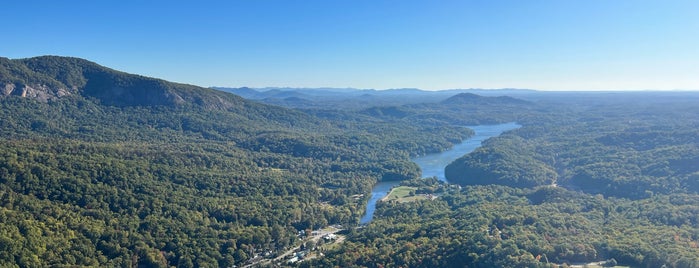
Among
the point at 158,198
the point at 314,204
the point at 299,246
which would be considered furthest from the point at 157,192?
the point at 314,204

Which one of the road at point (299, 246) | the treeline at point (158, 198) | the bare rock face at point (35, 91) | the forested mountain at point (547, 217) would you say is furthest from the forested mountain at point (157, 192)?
the forested mountain at point (547, 217)

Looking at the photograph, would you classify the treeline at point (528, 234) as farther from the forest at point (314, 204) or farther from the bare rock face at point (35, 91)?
the bare rock face at point (35, 91)

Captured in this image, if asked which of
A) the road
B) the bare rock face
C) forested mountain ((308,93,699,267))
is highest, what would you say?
the bare rock face

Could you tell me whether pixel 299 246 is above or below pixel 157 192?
below

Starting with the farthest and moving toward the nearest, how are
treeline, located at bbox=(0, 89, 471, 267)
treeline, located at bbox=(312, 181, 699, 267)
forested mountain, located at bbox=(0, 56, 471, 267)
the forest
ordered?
forested mountain, located at bbox=(0, 56, 471, 267) → treeline, located at bbox=(0, 89, 471, 267) → the forest → treeline, located at bbox=(312, 181, 699, 267)

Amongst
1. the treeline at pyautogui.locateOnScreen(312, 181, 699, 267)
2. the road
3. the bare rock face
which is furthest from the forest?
the bare rock face

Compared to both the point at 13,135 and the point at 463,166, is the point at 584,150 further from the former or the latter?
the point at 13,135

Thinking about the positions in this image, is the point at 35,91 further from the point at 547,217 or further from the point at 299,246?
the point at 547,217

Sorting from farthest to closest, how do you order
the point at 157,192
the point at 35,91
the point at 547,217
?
1. the point at 35,91
2. the point at 157,192
3. the point at 547,217

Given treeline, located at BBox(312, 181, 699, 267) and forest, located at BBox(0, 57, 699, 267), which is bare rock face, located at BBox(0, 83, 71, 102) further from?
treeline, located at BBox(312, 181, 699, 267)

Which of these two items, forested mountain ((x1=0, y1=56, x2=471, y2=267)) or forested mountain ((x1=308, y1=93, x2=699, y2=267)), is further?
forested mountain ((x1=0, y1=56, x2=471, y2=267))
